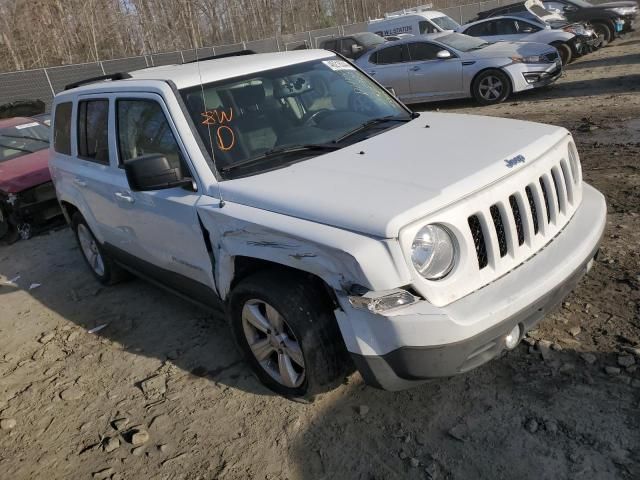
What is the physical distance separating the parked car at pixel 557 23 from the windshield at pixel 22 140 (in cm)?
1196

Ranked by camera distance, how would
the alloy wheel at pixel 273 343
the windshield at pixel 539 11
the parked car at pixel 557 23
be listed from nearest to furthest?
the alloy wheel at pixel 273 343
the parked car at pixel 557 23
the windshield at pixel 539 11

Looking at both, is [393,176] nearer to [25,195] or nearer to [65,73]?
[25,195]

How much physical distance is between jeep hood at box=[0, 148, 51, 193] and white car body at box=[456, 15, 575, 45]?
36.9 ft

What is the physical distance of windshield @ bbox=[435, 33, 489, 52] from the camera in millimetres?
12180

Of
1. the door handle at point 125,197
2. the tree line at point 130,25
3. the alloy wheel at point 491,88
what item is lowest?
the alloy wheel at point 491,88

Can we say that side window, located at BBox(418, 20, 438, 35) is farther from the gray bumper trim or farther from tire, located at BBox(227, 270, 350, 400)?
the gray bumper trim

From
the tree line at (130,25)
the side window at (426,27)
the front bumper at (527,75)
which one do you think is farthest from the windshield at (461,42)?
the tree line at (130,25)

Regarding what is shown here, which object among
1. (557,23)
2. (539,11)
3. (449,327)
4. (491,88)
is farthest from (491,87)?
(449,327)

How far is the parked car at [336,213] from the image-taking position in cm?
246

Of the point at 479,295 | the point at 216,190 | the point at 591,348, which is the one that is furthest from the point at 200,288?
the point at 591,348

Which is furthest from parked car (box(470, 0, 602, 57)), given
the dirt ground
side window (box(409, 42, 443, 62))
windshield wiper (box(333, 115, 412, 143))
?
windshield wiper (box(333, 115, 412, 143))

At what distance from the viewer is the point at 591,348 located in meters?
3.23

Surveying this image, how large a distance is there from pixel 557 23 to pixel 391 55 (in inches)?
231

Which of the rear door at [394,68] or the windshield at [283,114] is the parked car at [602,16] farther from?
the windshield at [283,114]
